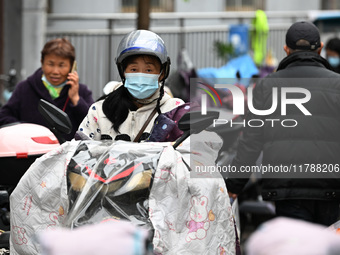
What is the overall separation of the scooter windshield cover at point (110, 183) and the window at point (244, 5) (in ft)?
76.8

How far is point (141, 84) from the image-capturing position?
543cm

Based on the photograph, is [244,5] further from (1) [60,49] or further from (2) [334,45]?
(1) [60,49]

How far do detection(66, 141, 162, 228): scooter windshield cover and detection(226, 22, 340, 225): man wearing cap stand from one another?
60.3 inches

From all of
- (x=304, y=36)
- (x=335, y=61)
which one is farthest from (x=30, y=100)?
(x=335, y=61)

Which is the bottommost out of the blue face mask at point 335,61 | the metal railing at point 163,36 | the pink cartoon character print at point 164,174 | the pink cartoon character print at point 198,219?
the metal railing at point 163,36

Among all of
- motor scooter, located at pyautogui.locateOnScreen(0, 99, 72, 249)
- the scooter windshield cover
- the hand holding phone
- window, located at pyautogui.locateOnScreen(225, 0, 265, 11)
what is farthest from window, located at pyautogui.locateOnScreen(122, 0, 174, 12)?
the scooter windshield cover

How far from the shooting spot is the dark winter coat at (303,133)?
227 inches

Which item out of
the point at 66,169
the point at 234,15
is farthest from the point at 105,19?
the point at 66,169

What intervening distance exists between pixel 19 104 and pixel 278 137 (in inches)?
103

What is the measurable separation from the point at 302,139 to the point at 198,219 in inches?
64.8

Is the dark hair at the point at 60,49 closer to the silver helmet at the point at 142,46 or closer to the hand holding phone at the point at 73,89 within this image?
the hand holding phone at the point at 73,89

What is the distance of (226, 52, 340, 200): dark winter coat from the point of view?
576 centimetres

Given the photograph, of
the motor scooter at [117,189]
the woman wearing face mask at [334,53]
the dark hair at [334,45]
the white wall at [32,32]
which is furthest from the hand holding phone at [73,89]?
the white wall at [32,32]

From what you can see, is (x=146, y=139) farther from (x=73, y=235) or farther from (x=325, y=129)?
(x=73, y=235)
